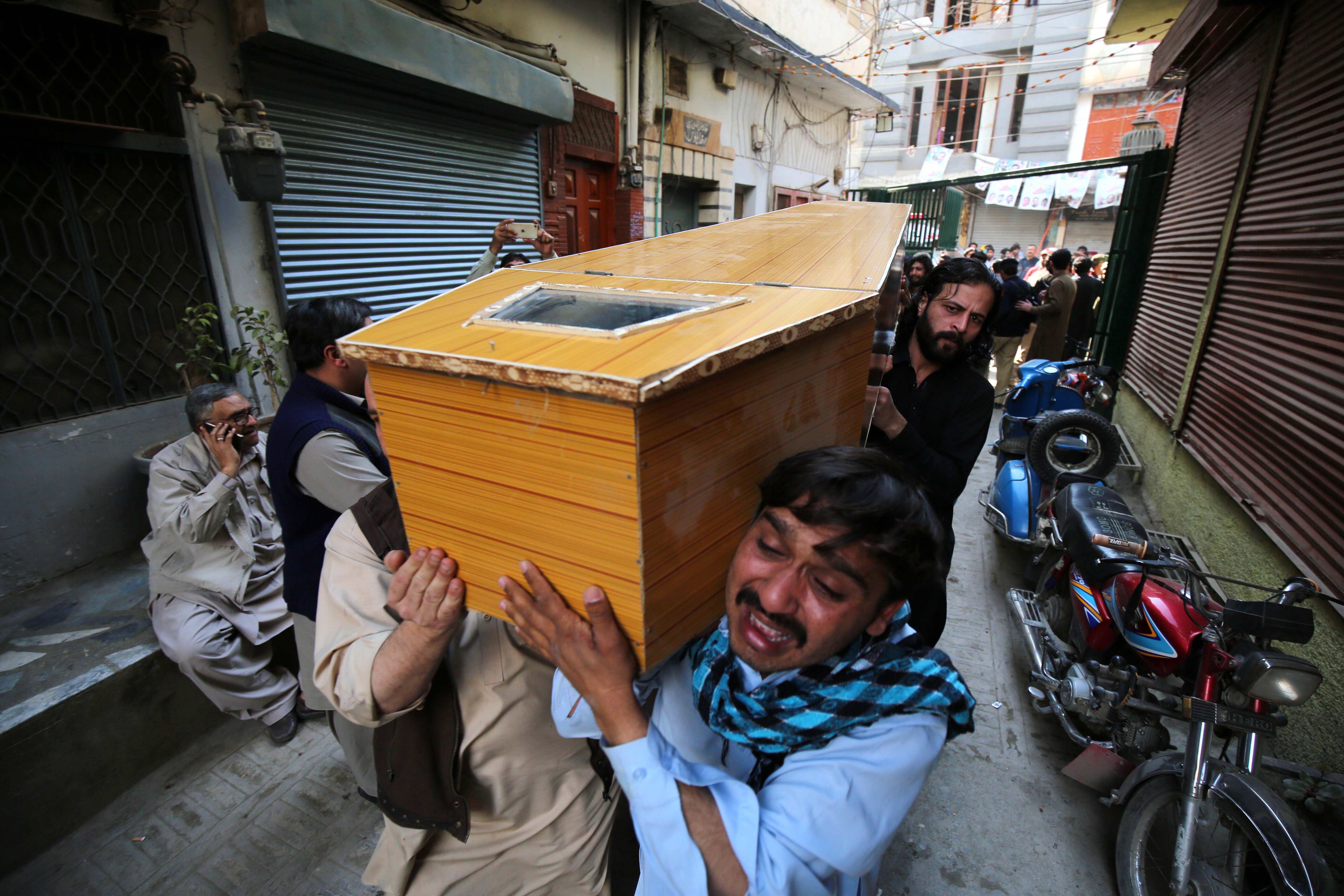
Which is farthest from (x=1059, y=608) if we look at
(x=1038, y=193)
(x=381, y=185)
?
(x=1038, y=193)

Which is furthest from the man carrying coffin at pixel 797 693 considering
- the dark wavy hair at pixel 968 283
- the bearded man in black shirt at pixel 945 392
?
the dark wavy hair at pixel 968 283

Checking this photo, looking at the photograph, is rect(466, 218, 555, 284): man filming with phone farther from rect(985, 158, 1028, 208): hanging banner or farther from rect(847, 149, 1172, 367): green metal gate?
rect(985, 158, 1028, 208): hanging banner

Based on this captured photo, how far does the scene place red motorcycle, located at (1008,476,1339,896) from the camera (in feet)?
5.92

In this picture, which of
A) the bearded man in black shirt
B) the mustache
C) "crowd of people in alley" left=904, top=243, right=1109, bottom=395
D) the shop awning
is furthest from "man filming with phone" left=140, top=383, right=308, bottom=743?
"crowd of people in alley" left=904, top=243, right=1109, bottom=395

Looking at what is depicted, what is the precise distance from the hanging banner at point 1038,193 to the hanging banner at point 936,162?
238cm

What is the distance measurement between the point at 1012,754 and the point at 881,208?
2469 mm

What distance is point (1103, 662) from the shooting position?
8.50 ft

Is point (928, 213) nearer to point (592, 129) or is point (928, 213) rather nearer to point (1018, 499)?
point (592, 129)

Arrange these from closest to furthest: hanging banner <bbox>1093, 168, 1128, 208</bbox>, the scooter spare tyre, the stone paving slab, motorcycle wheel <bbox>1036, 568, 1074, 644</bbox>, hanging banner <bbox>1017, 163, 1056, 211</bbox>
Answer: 1. the stone paving slab
2. motorcycle wheel <bbox>1036, 568, 1074, 644</bbox>
3. the scooter spare tyre
4. hanging banner <bbox>1093, 168, 1128, 208</bbox>
5. hanging banner <bbox>1017, 163, 1056, 211</bbox>

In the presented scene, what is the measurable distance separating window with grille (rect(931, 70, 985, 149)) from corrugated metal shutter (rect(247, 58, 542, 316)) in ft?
56.5

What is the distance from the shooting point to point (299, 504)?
1.83m

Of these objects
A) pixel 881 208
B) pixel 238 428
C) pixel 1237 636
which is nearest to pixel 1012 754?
pixel 1237 636

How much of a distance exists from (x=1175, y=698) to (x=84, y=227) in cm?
519

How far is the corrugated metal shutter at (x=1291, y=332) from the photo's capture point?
275 cm
